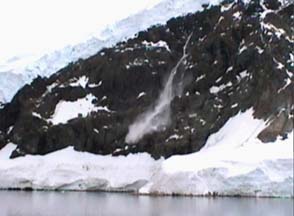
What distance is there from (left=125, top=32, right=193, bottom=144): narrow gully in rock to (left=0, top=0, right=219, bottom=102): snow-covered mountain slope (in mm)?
9996

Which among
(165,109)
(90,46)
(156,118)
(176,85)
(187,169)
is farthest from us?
(90,46)

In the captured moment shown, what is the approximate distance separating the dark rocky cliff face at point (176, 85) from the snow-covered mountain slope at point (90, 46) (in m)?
2.30

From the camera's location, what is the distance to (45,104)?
100688 millimetres

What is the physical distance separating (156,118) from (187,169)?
22844 mm

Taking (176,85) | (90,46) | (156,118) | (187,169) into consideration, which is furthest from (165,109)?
(187,169)

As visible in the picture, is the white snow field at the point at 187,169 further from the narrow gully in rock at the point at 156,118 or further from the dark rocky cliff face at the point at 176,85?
the narrow gully in rock at the point at 156,118

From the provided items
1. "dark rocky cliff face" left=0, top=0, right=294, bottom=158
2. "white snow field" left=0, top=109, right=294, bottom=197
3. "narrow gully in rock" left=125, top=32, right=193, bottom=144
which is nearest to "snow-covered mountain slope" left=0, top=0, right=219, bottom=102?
"dark rocky cliff face" left=0, top=0, right=294, bottom=158

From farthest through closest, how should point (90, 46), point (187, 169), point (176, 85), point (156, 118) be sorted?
point (90, 46), point (176, 85), point (156, 118), point (187, 169)

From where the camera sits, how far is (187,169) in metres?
69.7


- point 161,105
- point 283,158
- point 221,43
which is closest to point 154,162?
point 161,105

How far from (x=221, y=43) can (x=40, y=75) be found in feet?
96.3

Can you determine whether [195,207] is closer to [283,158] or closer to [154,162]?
[283,158]

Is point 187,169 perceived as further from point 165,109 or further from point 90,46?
point 90,46

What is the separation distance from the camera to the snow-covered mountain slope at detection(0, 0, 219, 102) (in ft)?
337
